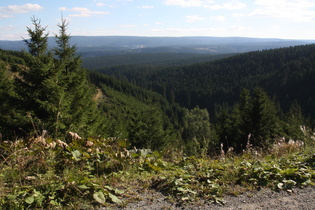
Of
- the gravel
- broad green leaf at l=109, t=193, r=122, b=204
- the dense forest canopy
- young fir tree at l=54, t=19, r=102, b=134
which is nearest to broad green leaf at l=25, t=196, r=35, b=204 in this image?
broad green leaf at l=109, t=193, r=122, b=204

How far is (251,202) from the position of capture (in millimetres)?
3225

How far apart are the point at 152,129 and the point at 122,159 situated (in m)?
23.4

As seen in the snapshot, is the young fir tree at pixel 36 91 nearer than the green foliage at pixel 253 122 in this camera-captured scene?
Yes

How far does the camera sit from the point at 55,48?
19.6 meters

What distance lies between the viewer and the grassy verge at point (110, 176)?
312 centimetres

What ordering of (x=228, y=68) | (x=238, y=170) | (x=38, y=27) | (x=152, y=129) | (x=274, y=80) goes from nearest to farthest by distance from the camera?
(x=238, y=170)
(x=38, y=27)
(x=152, y=129)
(x=274, y=80)
(x=228, y=68)

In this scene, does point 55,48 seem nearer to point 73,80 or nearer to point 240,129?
point 73,80

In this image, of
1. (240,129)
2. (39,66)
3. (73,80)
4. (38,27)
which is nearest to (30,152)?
(39,66)

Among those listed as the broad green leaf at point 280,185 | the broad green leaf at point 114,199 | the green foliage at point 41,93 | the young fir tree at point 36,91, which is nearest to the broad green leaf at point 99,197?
the broad green leaf at point 114,199

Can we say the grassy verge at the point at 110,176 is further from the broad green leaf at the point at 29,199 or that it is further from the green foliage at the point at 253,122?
the green foliage at the point at 253,122

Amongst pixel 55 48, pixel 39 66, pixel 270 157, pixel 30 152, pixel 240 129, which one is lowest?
pixel 240 129

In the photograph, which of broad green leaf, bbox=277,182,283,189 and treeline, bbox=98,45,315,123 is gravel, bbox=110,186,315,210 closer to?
broad green leaf, bbox=277,182,283,189

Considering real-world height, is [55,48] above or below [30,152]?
above

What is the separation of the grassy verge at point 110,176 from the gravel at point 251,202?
4.5 inches
